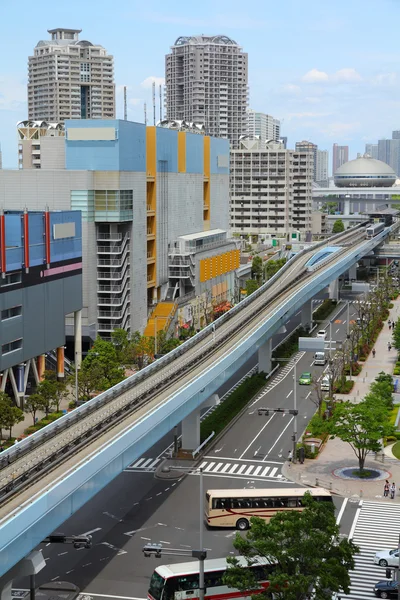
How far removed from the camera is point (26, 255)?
80.7 m

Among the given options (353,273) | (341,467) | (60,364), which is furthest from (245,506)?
(353,273)

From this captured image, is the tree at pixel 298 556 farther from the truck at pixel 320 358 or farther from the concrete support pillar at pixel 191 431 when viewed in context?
the truck at pixel 320 358

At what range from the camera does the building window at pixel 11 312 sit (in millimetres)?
78319

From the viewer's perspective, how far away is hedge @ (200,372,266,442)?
79062 mm

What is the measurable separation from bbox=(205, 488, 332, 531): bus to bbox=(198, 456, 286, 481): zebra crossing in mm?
9765

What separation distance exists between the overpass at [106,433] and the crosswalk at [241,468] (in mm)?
5044

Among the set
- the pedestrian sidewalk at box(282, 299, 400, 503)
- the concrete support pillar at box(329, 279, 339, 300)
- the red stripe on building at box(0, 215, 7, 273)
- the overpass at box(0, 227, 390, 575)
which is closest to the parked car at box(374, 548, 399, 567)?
the pedestrian sidewalk at box(282, 299, 400, 503)

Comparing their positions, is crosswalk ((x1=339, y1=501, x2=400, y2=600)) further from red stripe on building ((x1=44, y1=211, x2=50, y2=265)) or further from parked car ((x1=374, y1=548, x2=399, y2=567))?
red stripe on building ((x1=44, y1=211, x2=50, y2=265))

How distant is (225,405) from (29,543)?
48.8 m

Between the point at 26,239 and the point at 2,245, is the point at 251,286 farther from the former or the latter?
the point at 2,245

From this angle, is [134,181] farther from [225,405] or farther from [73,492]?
[73,492]

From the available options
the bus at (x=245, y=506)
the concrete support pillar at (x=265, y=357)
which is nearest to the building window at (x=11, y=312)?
the bus at (x=245, y=506)

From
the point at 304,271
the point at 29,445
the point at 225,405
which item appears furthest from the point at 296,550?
the point at 304,271

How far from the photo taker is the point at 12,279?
79.1 meters
